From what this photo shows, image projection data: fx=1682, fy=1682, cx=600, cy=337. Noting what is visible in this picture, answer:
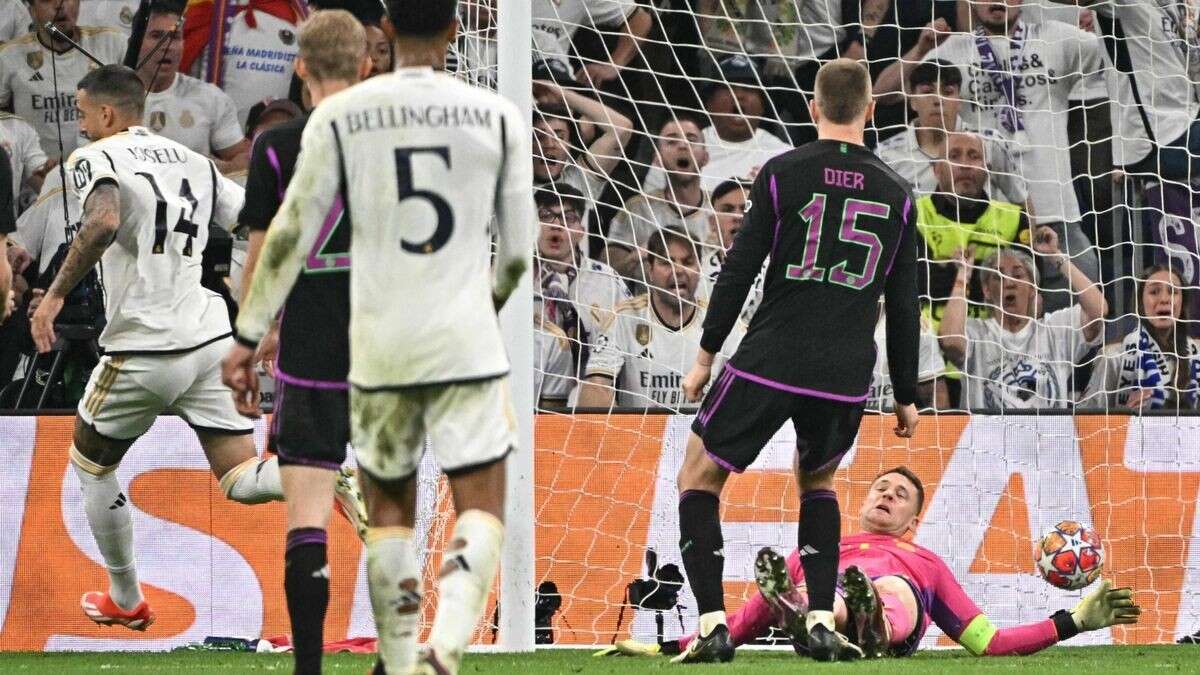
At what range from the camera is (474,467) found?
3.72 meters

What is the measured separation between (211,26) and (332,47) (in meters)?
5.95

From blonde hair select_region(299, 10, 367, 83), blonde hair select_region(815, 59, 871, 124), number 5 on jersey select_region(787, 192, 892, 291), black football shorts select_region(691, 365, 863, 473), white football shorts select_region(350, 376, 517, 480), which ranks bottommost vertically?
white football shorts select_region(350, 376, 517, 480)

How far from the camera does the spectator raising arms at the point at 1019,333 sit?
8.77 metres

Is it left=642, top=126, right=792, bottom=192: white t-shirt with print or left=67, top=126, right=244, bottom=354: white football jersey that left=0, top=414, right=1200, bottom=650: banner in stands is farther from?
left=642, top=126, right=792, bottom=192: white t-shirt with print

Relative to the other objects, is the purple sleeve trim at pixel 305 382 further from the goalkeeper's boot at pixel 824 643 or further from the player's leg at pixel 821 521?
the goalkeeper's boot at pixel 824 643

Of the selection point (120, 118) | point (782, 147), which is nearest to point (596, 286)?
point (782, 147)

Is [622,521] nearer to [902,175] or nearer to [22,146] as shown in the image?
[902,175]

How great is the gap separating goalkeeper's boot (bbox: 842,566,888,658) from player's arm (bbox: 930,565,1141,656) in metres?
0.44

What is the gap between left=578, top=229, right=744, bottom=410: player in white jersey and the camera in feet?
28.3

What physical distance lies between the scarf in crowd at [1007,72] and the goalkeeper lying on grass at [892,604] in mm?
3319

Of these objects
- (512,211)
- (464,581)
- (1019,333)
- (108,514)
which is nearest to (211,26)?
(108,514)

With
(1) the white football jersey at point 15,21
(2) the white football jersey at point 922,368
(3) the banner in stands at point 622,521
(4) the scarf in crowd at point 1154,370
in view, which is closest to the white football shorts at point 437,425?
(3) the banner in stands at point 622,521

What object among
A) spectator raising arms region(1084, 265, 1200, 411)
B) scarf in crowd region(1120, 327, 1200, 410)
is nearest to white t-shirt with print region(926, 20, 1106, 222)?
spectator raising arms region(1084, 265, 1200, 411)

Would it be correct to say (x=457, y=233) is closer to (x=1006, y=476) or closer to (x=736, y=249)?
(x=736, y=249)
